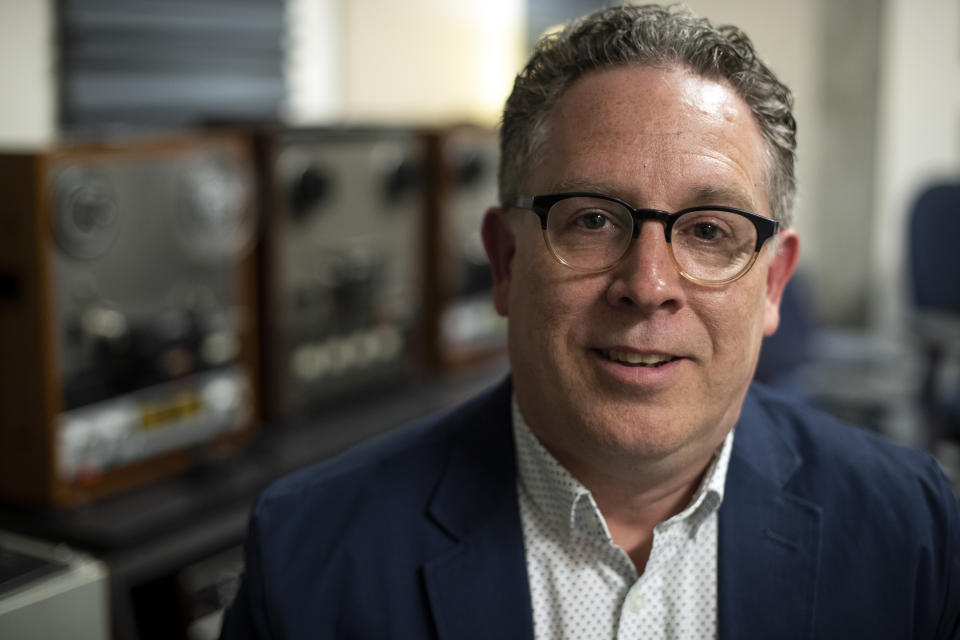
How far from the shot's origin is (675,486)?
3.41 feet

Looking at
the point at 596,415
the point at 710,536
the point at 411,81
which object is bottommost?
the point at 710,536

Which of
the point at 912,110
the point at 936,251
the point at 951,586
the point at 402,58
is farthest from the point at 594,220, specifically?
the point at 912,110

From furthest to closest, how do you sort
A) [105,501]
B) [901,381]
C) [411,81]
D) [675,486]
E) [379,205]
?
[901,381] < [411,81] < [379,205] < [105,501] < [675,486]

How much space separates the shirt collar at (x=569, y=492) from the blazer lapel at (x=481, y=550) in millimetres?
23

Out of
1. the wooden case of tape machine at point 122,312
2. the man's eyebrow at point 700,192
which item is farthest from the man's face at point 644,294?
the wooden case of tape machine at point 122,312

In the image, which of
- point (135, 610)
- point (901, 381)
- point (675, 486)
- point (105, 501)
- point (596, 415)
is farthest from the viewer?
point (901, 381)

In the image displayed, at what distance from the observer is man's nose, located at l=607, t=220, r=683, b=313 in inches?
35.6

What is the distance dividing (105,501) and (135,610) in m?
0.20

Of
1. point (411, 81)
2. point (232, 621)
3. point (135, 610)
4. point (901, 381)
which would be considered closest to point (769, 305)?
point (232, 621)

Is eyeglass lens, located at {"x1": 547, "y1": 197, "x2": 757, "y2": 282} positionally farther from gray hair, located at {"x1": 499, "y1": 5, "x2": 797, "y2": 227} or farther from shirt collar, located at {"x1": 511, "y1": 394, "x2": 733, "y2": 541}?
shirt collar, located at {"x1": 511, "y1": 394, "x2": 733, "y2": 541}

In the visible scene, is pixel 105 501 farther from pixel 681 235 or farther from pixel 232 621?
pixel 681 235

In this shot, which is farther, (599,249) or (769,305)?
(769,305)

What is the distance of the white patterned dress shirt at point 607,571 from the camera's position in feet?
3.31

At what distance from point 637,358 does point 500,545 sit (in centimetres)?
25
